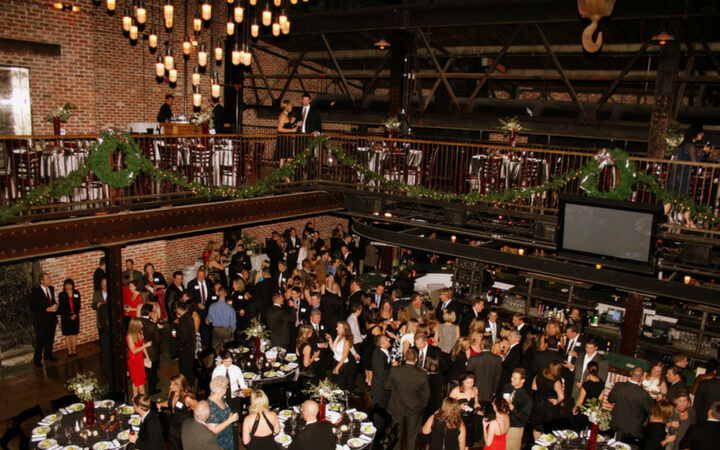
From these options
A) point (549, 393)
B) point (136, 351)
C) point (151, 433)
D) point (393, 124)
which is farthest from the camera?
point (393, 124)

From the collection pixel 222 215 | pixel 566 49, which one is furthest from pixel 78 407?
pixel 566 49

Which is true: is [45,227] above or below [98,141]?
below

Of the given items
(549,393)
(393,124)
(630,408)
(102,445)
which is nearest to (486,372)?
(549,393)

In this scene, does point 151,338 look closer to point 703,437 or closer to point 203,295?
point 203,295

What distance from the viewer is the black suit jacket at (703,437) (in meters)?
6.25

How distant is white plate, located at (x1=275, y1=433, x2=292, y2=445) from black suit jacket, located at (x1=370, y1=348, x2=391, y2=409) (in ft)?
5.55

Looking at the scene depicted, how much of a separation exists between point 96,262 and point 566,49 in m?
12.4

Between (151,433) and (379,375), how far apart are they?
3.18m

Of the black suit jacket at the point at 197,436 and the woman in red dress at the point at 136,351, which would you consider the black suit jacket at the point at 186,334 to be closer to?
the woman in red dress at the point at 136,351

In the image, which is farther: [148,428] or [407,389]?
[407,389]

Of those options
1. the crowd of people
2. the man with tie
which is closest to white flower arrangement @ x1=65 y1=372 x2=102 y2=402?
the crowd of people

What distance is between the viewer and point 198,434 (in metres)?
5.62

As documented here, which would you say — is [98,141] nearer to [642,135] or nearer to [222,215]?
[222,215]

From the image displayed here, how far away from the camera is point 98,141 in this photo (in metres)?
8.16
